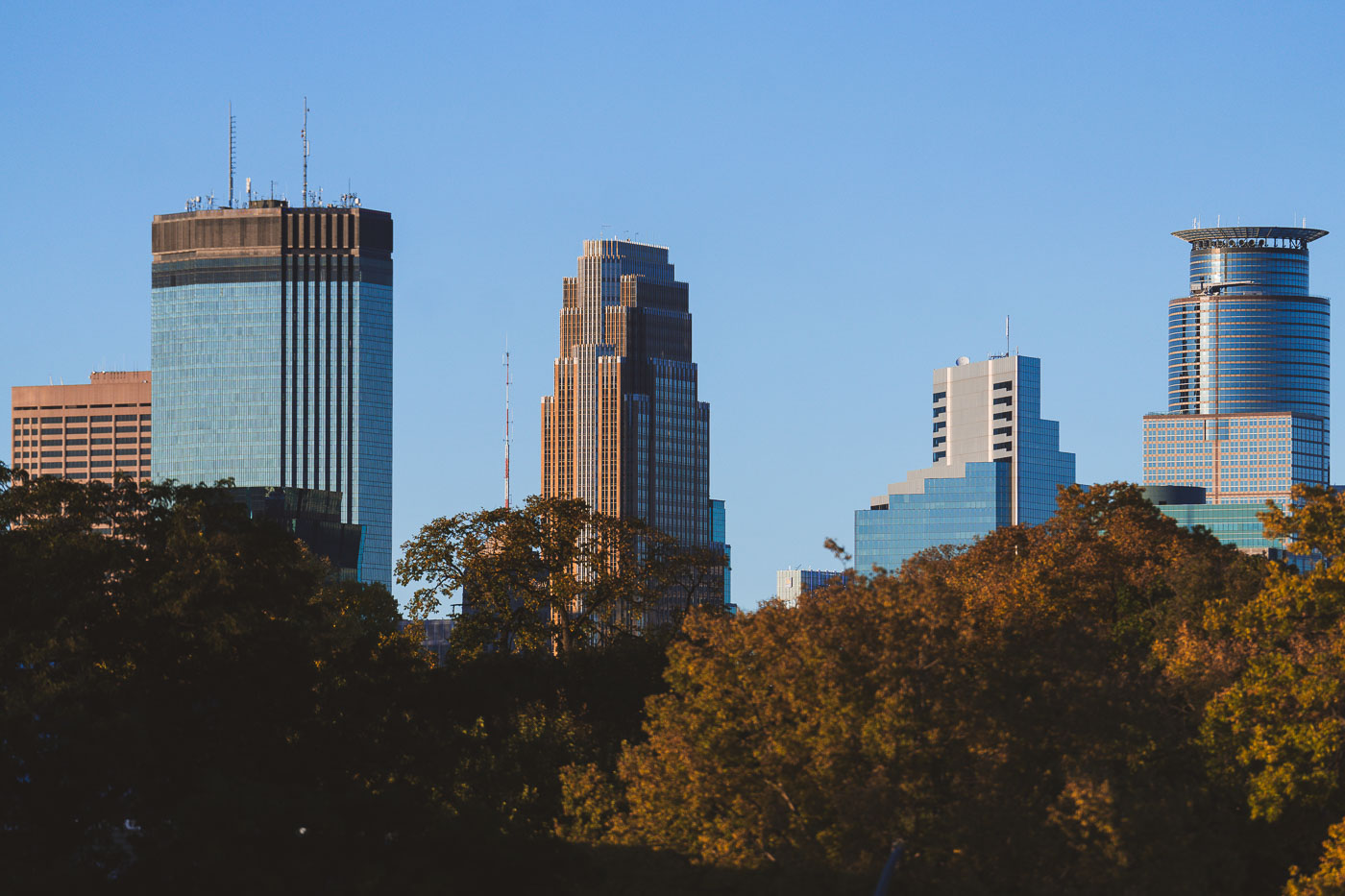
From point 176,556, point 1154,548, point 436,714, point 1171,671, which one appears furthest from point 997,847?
point 1154,548

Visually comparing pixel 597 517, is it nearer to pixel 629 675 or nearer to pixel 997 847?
pixel 629 675

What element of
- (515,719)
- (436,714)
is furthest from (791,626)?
(515,719)

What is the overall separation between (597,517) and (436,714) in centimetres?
2421

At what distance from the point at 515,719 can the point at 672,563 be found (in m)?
15.9

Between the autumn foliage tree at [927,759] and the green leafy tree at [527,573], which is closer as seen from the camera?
the autumn foliage tree at [927,759]

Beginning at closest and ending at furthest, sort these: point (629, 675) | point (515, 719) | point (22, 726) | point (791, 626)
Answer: point (22, 726), point (791, 626), point (515, 719), point (629, 675)

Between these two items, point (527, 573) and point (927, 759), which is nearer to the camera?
point (927, 759)

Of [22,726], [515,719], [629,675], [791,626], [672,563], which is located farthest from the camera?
[672,563]

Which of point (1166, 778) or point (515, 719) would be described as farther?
point (515, 719)

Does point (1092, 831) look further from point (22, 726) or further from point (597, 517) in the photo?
point (597, 517)

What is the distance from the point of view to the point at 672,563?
87.4 m

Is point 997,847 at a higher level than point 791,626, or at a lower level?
lower

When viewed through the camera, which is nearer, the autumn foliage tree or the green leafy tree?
the autumn foliage tree

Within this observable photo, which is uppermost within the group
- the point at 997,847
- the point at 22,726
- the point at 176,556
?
the point at 176,556
